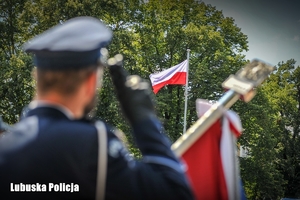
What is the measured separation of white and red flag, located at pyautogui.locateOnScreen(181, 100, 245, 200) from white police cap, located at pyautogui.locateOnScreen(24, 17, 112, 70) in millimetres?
670

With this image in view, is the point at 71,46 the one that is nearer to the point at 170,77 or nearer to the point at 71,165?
the point at 71,165

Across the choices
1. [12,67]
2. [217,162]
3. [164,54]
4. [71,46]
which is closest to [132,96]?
[71,46]

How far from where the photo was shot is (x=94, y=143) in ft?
4.34

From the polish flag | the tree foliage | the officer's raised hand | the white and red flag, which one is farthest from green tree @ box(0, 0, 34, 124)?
the officer's raised hand

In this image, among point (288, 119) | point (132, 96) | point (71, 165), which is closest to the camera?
point (71, 165)

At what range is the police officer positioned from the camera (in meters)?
1.29

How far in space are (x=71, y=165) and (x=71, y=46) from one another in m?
0.41

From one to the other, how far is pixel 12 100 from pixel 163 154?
20740 millimetres

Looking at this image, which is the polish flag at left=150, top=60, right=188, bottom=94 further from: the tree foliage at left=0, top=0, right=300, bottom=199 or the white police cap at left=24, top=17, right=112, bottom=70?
the white police cap at left=24, top=17, right=112, bottom=70

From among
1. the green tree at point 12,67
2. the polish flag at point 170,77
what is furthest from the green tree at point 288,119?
the green tree at point 12,67

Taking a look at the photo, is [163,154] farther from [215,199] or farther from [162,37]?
[162,37]

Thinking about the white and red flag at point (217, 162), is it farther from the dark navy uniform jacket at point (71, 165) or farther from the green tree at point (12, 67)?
the green tree at point (12, 67)

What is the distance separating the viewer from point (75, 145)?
1.30m

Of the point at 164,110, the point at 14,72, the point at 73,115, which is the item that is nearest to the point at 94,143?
the point at 73,115
